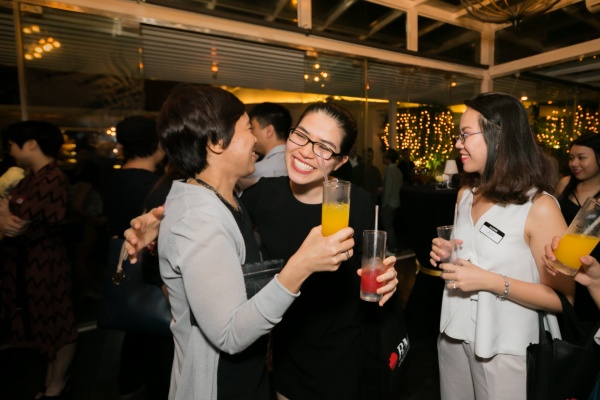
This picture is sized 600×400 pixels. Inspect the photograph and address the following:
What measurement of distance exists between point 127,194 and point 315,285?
1.69m

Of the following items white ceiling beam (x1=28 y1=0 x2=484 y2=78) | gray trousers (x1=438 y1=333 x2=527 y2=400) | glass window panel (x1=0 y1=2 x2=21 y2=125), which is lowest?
gray trousers (x1=438 y1=333 x2=527 y2=400)

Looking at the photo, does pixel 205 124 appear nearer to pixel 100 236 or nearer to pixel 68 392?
pixel 68 392

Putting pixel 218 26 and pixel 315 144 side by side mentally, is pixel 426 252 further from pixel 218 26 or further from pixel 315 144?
pixel 218 26

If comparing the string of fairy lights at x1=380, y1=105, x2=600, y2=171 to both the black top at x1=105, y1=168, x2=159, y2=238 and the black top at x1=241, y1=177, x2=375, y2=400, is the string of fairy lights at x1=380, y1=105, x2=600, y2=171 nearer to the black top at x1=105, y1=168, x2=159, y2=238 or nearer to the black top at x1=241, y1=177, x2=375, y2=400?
the black top at x1=105, y1=168, x2=159, y2=238

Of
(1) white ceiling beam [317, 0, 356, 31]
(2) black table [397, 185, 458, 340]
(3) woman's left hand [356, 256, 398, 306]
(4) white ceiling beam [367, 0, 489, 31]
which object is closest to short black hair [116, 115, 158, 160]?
(3) woman's left hand [356, 256, 398, 306]

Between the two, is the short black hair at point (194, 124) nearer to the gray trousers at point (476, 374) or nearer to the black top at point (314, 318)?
the black top at point (314, 318)

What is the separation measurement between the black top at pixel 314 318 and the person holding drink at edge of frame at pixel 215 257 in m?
0.24

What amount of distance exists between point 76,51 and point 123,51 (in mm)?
465

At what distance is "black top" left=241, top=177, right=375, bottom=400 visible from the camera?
148cm

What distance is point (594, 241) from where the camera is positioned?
4.13ft

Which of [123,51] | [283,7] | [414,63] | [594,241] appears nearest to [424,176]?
[414,63]

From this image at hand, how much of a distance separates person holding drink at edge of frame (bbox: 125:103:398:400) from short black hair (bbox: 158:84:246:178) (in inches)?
12.5

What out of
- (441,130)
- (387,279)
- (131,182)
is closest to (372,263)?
(387,279)

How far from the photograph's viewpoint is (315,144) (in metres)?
1.54
